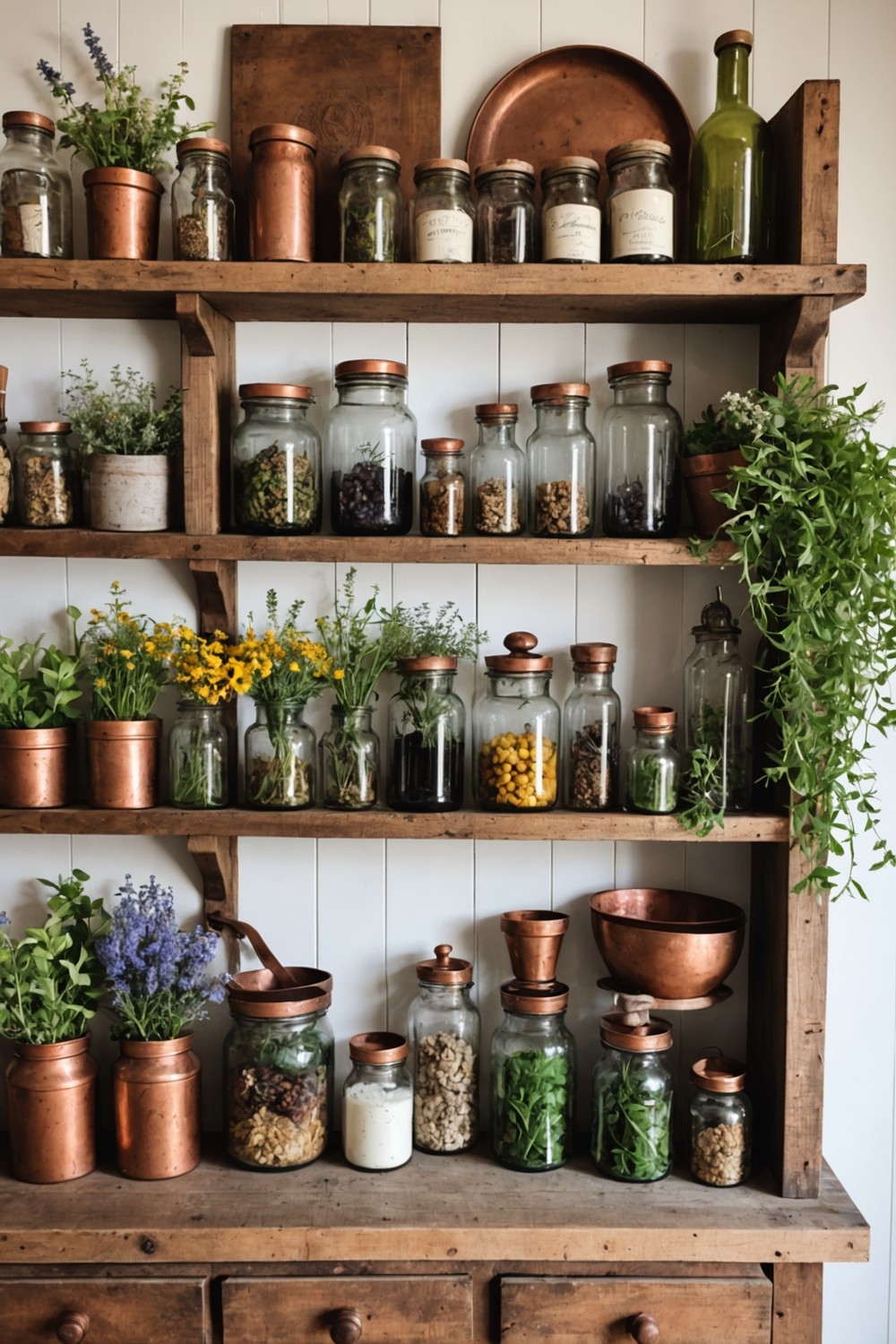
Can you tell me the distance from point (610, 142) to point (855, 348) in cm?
54

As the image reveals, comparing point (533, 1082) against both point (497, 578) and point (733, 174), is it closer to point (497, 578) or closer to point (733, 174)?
point (497, 578)

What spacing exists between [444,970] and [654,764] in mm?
478

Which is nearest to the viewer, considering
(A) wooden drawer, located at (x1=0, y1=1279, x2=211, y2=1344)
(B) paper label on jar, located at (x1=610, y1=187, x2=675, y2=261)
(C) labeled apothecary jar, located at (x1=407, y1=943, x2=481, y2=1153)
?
(A) wooden drawer, located at (x1=0, y1=1279, x2=211, y2=1344)

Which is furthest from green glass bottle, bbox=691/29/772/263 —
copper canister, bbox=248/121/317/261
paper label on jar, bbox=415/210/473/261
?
copper canister, bbox=248/121/317/261

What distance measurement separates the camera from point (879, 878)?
1980 mm

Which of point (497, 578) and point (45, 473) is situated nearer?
point (45, 473)

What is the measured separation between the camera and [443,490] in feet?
5.97

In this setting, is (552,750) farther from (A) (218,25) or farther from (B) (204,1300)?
(A) (218,25)

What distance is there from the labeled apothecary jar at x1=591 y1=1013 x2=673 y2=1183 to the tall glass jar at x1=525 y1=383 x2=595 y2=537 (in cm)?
79

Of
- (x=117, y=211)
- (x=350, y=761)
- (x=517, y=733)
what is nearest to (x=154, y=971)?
(x=350, y=761)

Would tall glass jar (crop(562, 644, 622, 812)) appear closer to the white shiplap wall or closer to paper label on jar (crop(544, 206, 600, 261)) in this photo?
the white shiplap wall

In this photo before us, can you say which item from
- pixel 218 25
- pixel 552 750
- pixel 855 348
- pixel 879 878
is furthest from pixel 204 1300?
pixel 218 25

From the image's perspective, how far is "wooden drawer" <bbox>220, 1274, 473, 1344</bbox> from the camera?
1.64 meters

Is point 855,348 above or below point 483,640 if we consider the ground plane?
above
